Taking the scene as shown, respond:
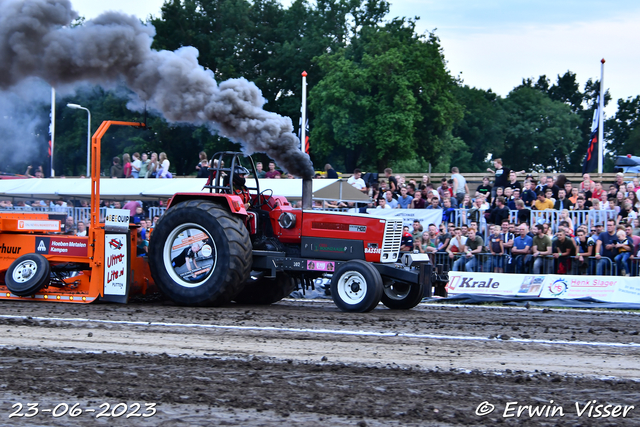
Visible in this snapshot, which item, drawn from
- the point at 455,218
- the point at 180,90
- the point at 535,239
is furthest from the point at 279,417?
the point at 455,218

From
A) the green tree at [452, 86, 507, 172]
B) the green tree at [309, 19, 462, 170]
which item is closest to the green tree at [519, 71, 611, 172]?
the green tree at [452, 86, 507, 172]

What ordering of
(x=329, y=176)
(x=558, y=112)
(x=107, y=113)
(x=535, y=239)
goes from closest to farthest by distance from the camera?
1. (x=535, y=239)
2. (x=329, y=176)
3. (x=107, y=113)
4. (x=558, y=112)

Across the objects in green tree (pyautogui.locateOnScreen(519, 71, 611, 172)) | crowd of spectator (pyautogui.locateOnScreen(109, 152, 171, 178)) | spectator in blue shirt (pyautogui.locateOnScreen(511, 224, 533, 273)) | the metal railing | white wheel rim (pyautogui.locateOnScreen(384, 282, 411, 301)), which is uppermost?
green tree (pyautogui.locateOnScreen(519, 71, 611, 172))

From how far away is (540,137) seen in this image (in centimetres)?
6438

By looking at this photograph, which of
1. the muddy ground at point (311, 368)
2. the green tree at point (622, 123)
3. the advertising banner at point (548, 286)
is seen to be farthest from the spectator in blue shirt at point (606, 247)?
the green tree at point (622, 123)

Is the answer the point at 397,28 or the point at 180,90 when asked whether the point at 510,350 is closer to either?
the point at 180,90

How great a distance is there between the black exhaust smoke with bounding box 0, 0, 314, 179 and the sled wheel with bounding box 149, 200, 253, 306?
1.26 metres

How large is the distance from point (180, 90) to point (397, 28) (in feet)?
132

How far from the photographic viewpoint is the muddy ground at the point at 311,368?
4.95m

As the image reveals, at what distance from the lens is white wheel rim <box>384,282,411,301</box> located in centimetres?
1117

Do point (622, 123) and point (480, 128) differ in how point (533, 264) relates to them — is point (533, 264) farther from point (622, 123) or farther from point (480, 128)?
point (622, 123)

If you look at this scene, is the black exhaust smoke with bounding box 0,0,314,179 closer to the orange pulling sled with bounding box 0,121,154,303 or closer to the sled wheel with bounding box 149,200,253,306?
the orange pulling sled with bounding box 0,121,154,303

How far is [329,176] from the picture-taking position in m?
20.9

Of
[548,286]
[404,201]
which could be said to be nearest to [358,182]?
[404,201]
